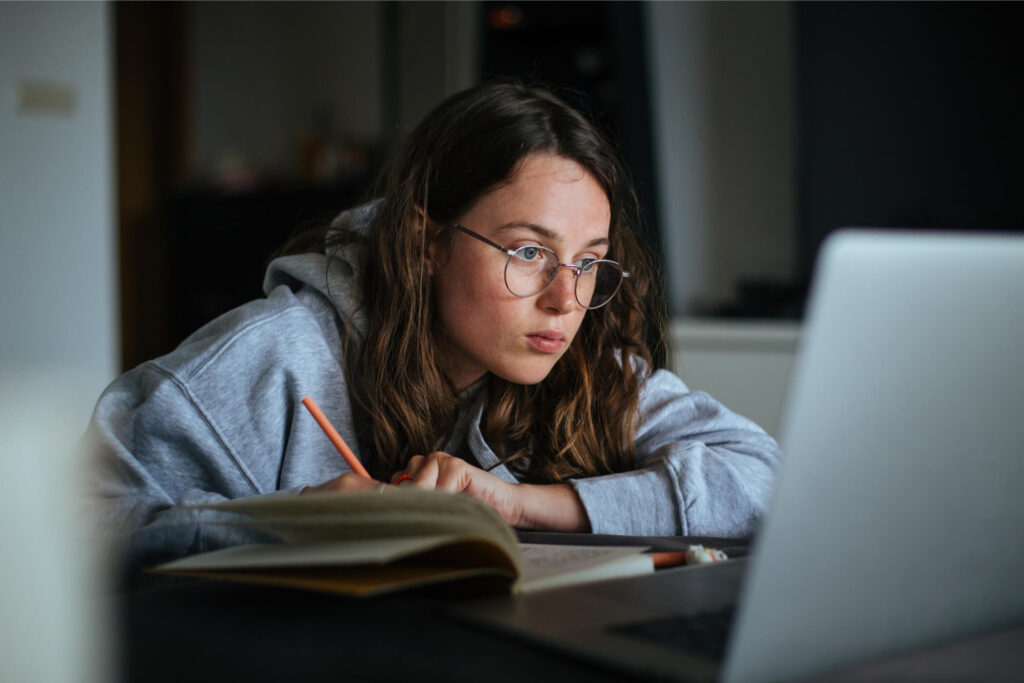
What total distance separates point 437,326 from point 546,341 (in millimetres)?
181

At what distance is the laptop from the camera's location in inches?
16.6

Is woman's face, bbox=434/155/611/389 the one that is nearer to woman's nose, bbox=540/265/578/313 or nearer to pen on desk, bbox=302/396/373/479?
woman's nose, bbox=540/265/578/313

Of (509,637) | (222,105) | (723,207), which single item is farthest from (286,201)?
(509,637)

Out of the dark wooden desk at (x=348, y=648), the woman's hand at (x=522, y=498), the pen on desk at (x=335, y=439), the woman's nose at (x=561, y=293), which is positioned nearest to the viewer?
the dark wooden desk at (x=348, y=648)

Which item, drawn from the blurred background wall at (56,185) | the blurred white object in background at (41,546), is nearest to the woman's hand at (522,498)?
the blurred white object in background at (41,546)

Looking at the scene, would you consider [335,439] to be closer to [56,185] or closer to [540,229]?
[540,229]

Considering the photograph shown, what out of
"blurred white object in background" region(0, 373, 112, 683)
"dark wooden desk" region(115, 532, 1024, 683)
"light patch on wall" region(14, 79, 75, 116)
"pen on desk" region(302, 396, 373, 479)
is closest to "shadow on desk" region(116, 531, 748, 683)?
"dark wooden desk" region(115, 532, 1024, 683)

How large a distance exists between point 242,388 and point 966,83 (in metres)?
2.58

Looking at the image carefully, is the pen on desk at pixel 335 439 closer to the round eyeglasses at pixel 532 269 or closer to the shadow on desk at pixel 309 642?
the shadow on desk at pixel 309 642

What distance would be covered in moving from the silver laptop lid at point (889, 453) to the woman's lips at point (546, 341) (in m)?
0.73

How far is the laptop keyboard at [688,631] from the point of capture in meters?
0.50

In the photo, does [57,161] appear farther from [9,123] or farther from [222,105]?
[222,105]

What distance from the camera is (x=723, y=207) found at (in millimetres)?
3625

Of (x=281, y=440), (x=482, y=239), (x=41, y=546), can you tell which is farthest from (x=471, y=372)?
(x=41, y=546)
